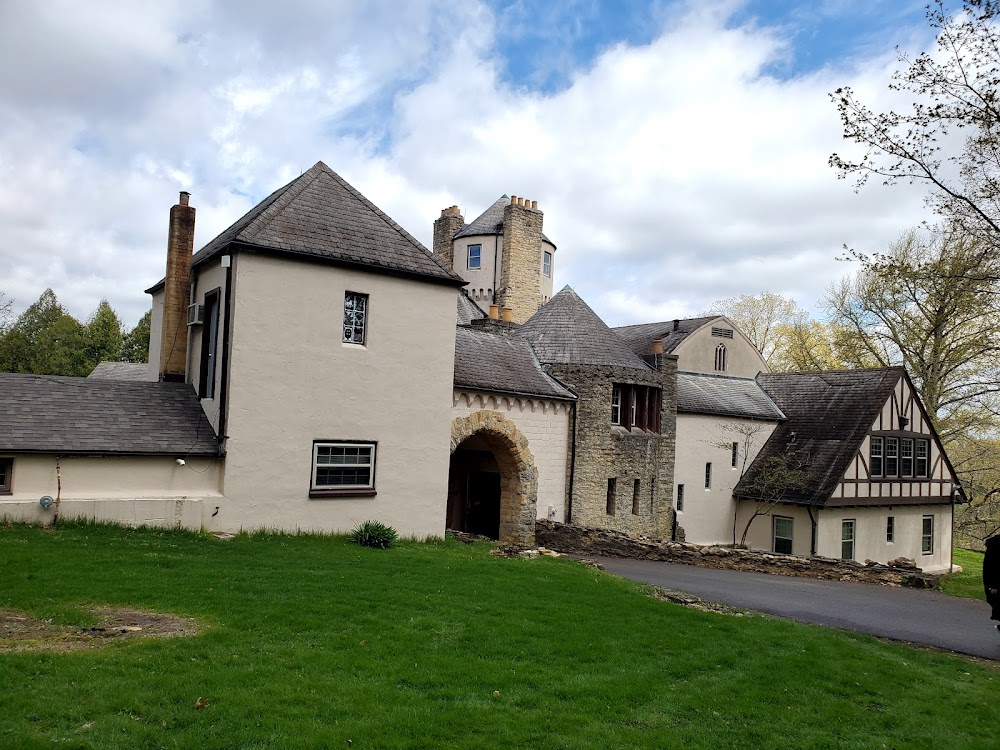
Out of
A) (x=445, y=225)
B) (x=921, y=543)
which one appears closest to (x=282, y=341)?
(x=921, y=543)

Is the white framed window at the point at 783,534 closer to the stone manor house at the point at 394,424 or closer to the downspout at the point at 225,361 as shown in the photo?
the stone manor house at the point at 394,424

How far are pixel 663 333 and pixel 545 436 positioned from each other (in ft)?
58.3

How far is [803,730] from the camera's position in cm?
724

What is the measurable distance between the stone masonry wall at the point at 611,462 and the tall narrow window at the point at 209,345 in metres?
10.9

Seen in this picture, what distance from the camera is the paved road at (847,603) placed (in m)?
12.8

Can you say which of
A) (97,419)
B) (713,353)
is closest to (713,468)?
(713,353)

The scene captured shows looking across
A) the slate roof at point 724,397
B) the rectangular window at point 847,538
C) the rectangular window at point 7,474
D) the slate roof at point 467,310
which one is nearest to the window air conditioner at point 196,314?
the rectangular window at point 7,474

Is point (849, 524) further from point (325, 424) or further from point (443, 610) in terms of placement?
point (443, 610)

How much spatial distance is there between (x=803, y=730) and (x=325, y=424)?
11959 millimetres

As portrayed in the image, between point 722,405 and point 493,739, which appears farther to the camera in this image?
point 722,405

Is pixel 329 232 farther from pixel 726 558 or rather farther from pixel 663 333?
pixel 663 333

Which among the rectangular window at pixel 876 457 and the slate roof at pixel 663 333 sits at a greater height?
the slate roof at pixel 663 333

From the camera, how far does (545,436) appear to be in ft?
75.9

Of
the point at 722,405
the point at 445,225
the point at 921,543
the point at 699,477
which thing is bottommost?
the point at 921,543
